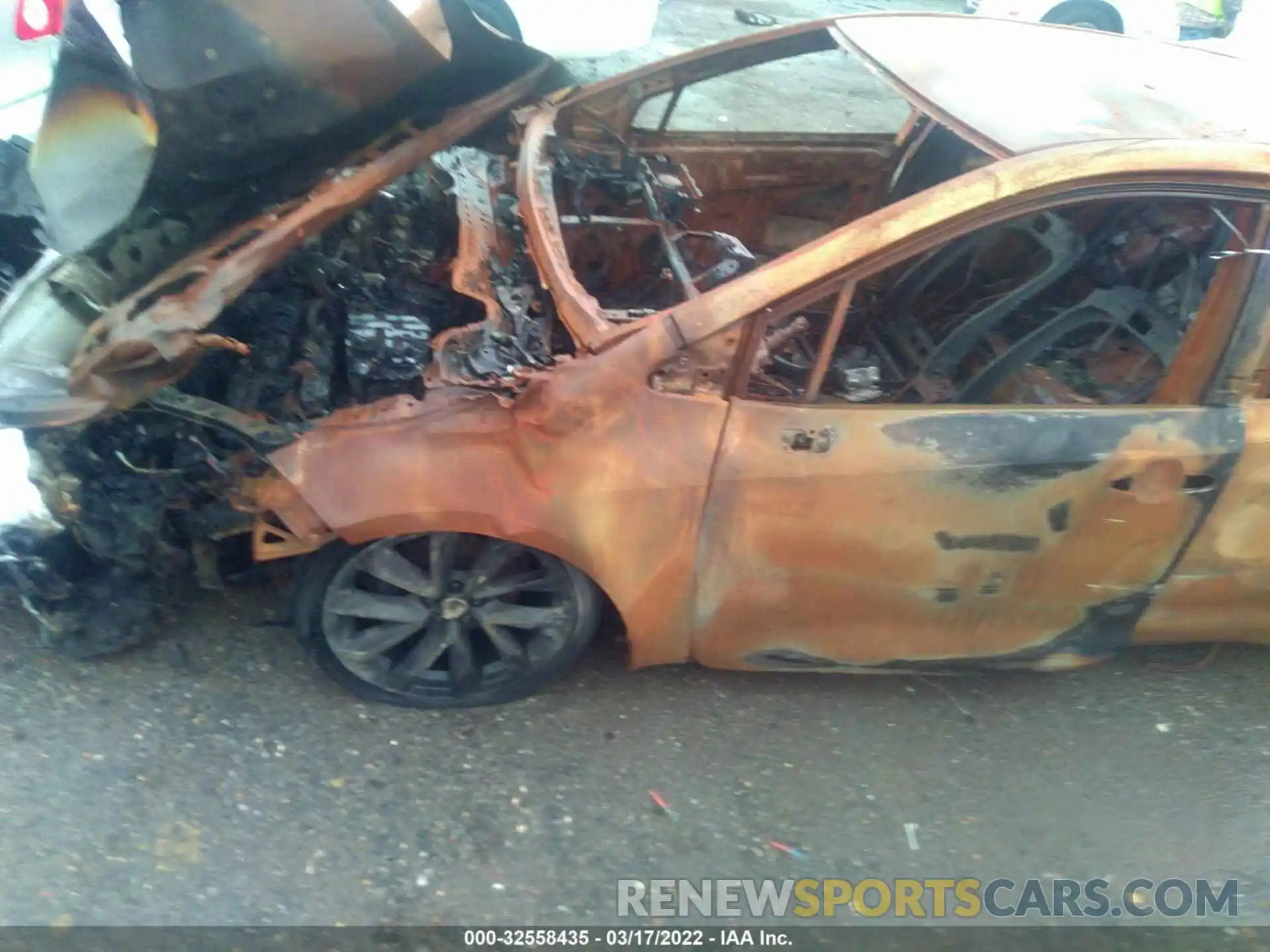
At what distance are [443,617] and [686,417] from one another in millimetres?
895

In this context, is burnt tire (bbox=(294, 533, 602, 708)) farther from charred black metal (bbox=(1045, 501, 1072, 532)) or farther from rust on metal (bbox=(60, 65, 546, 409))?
charred black metal (bbox=(1045, 501, 1072, 532))

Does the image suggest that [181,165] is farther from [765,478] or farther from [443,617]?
[765,478]

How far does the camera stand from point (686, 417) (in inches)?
92.3

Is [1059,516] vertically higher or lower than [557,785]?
higher

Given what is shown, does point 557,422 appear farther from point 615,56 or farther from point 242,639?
point 615,56

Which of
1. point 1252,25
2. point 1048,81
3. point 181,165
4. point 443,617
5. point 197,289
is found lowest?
point 443,617

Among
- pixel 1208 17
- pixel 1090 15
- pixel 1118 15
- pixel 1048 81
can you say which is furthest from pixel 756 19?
pixel 1048 81

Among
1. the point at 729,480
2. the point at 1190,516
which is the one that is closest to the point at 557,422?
the point at 729,480

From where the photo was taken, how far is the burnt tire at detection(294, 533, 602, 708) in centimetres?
257

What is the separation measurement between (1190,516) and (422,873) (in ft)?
7.03

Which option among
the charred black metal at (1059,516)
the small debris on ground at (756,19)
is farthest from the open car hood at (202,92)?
the small debris on ground at (756,19)

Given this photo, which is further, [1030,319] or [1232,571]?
[1030,319]

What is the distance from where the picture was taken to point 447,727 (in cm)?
275

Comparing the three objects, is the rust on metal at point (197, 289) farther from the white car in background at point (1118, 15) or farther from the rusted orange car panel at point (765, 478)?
the white car in background at point (1118, 15)
